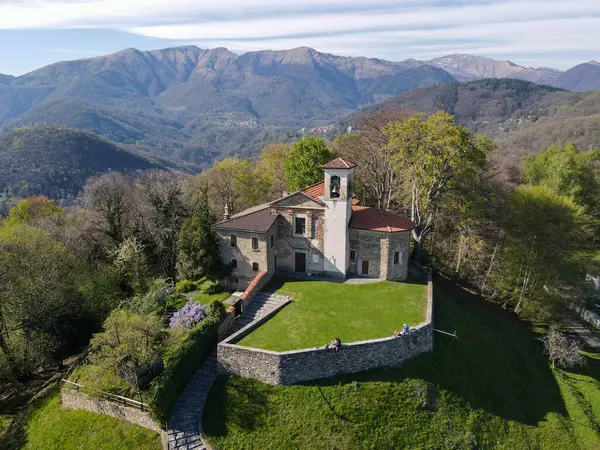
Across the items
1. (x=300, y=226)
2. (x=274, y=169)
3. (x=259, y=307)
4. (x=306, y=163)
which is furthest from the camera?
(x=274, y=169)

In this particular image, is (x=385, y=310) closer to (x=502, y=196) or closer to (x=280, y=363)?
(x=280, y=363)

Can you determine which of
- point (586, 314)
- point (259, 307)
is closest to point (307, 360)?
point (259, 307)

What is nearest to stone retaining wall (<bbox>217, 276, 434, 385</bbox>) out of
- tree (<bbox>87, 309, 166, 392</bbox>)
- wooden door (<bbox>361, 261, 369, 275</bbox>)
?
tree (<bbox>87, 309, 166, 392</bbox>)

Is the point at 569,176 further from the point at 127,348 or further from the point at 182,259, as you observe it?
the point at 127,348

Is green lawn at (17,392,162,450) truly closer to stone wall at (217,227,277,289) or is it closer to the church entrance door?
stone wall at (217,227,277,289)

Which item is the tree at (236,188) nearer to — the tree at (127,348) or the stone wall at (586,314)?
the tree at (127,348)

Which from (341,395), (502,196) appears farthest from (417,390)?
(502,196)
